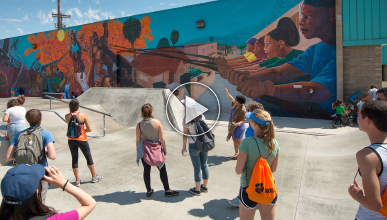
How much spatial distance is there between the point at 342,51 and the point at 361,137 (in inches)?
257

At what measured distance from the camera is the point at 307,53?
12.8m

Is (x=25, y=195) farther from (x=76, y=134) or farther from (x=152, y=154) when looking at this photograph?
(x=76, y=134)

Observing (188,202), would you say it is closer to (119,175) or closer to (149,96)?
(119,175)

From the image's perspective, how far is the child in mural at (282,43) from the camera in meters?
13.0

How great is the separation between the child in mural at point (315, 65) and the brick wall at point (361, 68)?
22.8 inches

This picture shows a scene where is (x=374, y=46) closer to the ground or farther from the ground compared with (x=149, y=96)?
farther from the ground

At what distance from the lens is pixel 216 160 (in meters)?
6.34

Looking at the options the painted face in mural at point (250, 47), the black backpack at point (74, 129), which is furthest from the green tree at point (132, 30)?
the black backpack at point (74, 129)

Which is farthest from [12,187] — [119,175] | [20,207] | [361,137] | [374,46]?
[374,46]

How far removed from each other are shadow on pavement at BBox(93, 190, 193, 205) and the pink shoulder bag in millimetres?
677

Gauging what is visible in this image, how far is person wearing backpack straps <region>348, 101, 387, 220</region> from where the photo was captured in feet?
5.88

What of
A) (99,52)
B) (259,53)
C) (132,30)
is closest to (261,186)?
(259,53)

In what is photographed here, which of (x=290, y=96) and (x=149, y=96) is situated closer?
(x=149, y=96)

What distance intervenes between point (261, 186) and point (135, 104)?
965 cm
